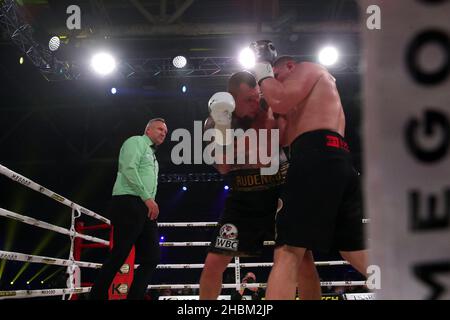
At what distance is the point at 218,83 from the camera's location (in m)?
6.88

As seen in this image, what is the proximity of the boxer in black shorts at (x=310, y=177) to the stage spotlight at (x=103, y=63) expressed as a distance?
4448mm

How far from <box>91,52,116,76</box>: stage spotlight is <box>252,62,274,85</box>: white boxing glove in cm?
453

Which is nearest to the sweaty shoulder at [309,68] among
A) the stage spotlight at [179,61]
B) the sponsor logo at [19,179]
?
the sponsor logo at [19,179]

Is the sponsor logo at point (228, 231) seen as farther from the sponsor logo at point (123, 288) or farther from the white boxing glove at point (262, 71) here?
the sponsor logo at point (123, 288)

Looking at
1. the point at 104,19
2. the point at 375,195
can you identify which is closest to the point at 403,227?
the point at 375,195

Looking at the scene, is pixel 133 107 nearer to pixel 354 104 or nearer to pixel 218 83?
pixel 218 83

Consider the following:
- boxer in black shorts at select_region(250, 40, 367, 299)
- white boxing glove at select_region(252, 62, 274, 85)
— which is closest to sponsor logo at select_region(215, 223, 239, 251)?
boxer in black shorts at select_region(250, 40, 367, 299)

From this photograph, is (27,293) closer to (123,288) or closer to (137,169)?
(137,169)

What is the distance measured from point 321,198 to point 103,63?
198 inches

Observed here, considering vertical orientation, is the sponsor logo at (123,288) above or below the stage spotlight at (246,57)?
below

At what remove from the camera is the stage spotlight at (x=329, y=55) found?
5.68m

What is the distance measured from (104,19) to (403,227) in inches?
231

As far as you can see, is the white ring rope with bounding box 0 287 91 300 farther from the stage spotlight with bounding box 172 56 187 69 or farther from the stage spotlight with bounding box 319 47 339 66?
the stage spotlight with bounding box 319 47 339 66

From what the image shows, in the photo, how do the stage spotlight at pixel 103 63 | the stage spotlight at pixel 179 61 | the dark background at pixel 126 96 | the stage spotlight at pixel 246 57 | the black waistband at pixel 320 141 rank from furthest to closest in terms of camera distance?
the stage spotlight at pixel 179 61
the stage spotlight at pixel 103 63
the stage spotlight at pixel 246 57
the dark background at pixel 126 96
the black waistband at pixel 320 141
